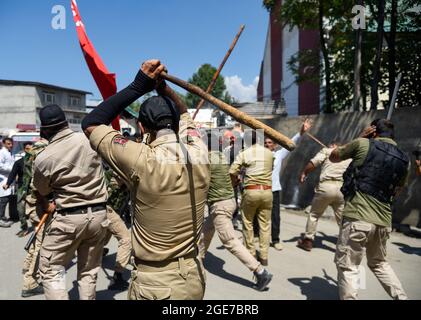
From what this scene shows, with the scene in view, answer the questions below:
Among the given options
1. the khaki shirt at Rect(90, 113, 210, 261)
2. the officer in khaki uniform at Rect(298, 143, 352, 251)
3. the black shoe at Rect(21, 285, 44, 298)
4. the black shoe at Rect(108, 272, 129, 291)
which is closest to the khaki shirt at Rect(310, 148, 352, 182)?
the officer in khaki uniform at Rect(298, 143, 352, 251)

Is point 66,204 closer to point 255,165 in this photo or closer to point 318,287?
point 255,165

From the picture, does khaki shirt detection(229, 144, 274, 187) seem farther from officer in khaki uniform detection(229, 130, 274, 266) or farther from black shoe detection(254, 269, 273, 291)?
black shoe detection(254, 269, 273, 291)

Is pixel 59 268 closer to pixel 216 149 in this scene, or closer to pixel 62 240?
pixel 62 240

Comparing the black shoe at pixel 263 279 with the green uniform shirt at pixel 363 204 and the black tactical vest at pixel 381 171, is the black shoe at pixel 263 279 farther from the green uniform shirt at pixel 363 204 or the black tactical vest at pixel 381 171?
the black tactical vest at pixel 381 171

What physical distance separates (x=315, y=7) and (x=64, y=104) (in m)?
34.1

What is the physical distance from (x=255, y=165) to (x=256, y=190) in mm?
347

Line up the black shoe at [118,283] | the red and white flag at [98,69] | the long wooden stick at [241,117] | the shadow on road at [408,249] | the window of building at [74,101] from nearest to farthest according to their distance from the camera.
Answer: the long wooden stick at [241,117], the red and white flag at [98,69], the black shoe at [118,283], the shadow on road at [408,249], the window of building at [74,101]

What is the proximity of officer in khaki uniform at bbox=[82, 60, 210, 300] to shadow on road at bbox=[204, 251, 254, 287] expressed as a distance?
2367mm

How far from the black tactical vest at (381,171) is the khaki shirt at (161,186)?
1885 mm

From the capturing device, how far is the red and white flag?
2.64 m

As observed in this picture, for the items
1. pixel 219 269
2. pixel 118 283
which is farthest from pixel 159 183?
pixel 219 269

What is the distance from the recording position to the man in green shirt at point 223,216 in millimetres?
3914

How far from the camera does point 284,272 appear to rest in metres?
4.48

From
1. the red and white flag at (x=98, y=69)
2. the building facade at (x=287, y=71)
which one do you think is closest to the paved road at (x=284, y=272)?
the red and white flag at (x=98, y=69)
